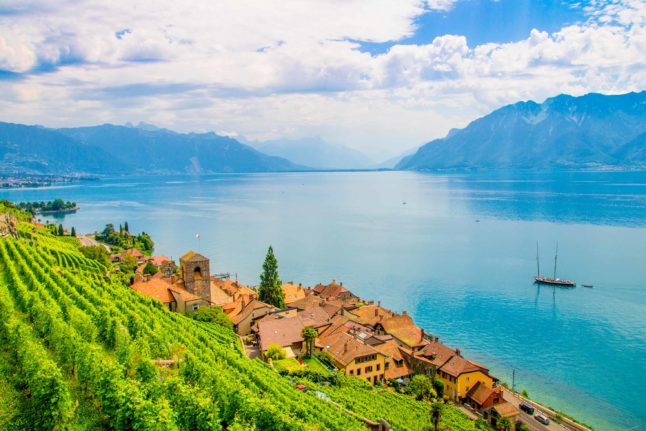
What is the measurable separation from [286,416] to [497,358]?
45428mm

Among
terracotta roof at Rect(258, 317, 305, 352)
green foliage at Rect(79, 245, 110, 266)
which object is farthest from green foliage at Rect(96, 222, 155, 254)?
terracotta roof at Rect(258, 317, 305, 352)

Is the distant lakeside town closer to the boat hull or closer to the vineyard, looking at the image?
the vineyard

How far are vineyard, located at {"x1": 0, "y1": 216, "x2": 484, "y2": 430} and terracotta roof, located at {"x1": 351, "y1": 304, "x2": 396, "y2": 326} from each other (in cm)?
1980

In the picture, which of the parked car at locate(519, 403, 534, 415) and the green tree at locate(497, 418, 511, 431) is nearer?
the green tree at locate(497, 418, 511, 431)

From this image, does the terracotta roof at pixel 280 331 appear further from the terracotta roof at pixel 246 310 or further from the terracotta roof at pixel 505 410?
the terracotta roof at pixel 505 410

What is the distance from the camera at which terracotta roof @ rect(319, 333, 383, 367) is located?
162ft

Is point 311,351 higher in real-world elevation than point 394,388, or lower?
higher

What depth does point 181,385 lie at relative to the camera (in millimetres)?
23812

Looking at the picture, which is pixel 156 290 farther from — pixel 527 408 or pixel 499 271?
pixel 499 271

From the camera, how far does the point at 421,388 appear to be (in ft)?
157

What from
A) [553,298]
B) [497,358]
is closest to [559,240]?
[553,298]

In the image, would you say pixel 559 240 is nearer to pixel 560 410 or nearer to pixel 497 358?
pixel 497 358

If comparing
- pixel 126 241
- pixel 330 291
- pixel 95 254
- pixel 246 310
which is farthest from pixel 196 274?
pixel 126 241

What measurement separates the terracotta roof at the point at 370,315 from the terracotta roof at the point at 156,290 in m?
26.1
